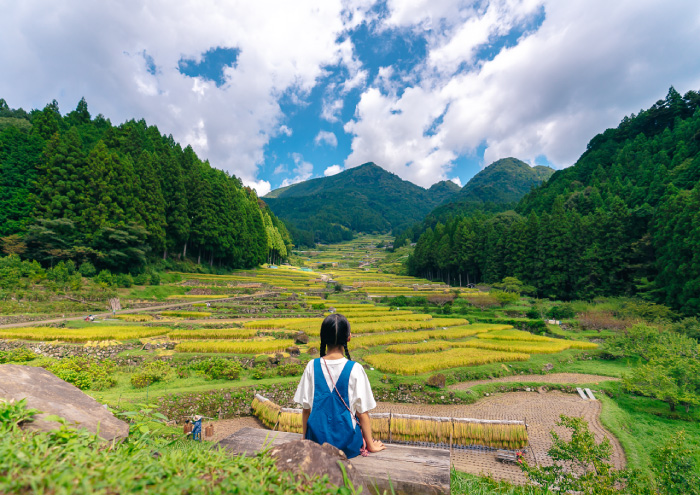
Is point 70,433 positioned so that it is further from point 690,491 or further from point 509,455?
point 509,455

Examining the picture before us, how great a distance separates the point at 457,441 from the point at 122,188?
40605 mm

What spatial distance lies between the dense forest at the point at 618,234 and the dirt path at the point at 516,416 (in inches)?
922

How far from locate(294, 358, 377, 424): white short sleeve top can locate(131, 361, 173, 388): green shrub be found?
41.7 ft

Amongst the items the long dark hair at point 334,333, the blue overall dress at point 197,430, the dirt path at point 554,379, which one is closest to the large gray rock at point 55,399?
the long dark hair at point 334,333

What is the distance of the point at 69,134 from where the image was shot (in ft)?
108

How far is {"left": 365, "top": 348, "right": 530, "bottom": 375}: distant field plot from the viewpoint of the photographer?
15414mm

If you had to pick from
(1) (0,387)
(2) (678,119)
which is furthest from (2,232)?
(2) (678,119)

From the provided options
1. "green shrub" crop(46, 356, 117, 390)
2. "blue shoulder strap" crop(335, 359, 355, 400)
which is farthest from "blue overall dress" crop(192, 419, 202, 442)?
"blue shoulder strap" crop(335, 359, 355, 400)

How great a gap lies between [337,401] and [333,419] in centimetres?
16

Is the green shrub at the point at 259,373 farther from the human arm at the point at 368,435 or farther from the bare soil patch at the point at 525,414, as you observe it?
the human arm at the point at 368,435

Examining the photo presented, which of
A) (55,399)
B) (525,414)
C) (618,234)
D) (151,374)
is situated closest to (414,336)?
(525,414)

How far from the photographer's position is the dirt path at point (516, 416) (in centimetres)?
951

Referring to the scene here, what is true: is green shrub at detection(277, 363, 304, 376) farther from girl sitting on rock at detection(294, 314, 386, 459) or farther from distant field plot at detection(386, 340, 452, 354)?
girl sitting on rock at detection(294, 314, 386, 459)

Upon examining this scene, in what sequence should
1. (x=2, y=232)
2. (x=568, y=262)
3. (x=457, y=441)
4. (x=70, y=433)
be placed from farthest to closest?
(x=568, y=262), (x=2, y=232), (x=457, y=441), (x=70, y=433)
